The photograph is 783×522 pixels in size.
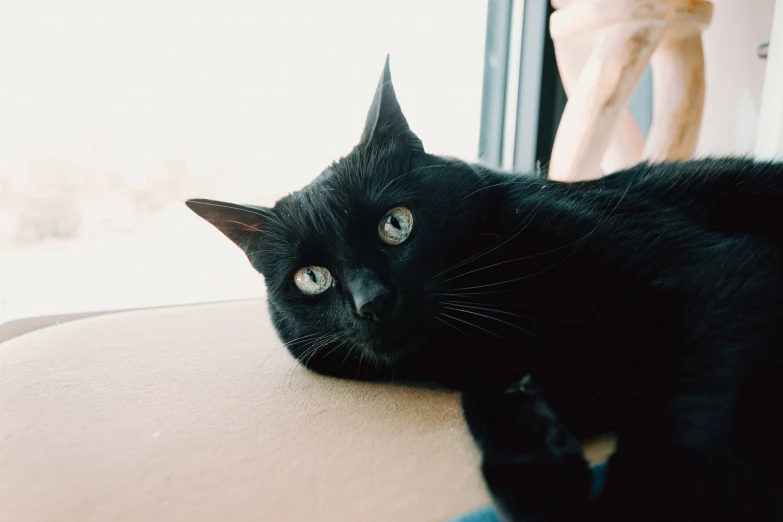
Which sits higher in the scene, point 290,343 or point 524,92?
point 524,92

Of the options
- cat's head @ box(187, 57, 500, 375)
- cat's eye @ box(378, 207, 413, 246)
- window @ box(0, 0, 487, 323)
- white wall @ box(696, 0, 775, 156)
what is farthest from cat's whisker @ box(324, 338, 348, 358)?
white wall @ box(696, 0, 775, 156)

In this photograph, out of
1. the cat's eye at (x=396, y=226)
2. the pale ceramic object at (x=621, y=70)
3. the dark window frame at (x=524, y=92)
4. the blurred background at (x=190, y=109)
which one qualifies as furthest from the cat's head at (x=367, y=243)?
the dark window frame at (x=524, y=92)

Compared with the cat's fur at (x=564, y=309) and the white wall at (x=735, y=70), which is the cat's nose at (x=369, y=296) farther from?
the white wall at (x=735, y=70)

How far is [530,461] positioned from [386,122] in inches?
22.5

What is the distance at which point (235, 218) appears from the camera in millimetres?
891

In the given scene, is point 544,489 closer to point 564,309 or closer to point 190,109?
point 564,309

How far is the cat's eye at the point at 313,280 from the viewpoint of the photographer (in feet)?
2.60

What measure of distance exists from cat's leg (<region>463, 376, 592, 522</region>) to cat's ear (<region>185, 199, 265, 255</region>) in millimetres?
510

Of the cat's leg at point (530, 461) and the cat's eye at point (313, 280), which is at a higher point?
the cat's eye at point (313, 280)

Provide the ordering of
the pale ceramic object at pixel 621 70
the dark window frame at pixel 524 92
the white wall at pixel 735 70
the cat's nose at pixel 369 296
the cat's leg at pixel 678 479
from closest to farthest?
1. the cat's leg at pixel 678 479
2. the cat's nose at pixel 369 296
3. the pale ceramic object at pixel 621 70
4. the white wall at pixel 735 70
5. the dark window frame at pixel 524 92

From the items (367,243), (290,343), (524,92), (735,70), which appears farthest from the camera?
(524,92)

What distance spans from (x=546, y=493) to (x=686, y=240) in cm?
42

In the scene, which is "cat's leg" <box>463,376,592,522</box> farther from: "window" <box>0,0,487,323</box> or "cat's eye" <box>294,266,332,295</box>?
"window" <box>0,0,487,323</box>

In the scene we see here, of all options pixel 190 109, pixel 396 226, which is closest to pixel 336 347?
pixel 396 226
